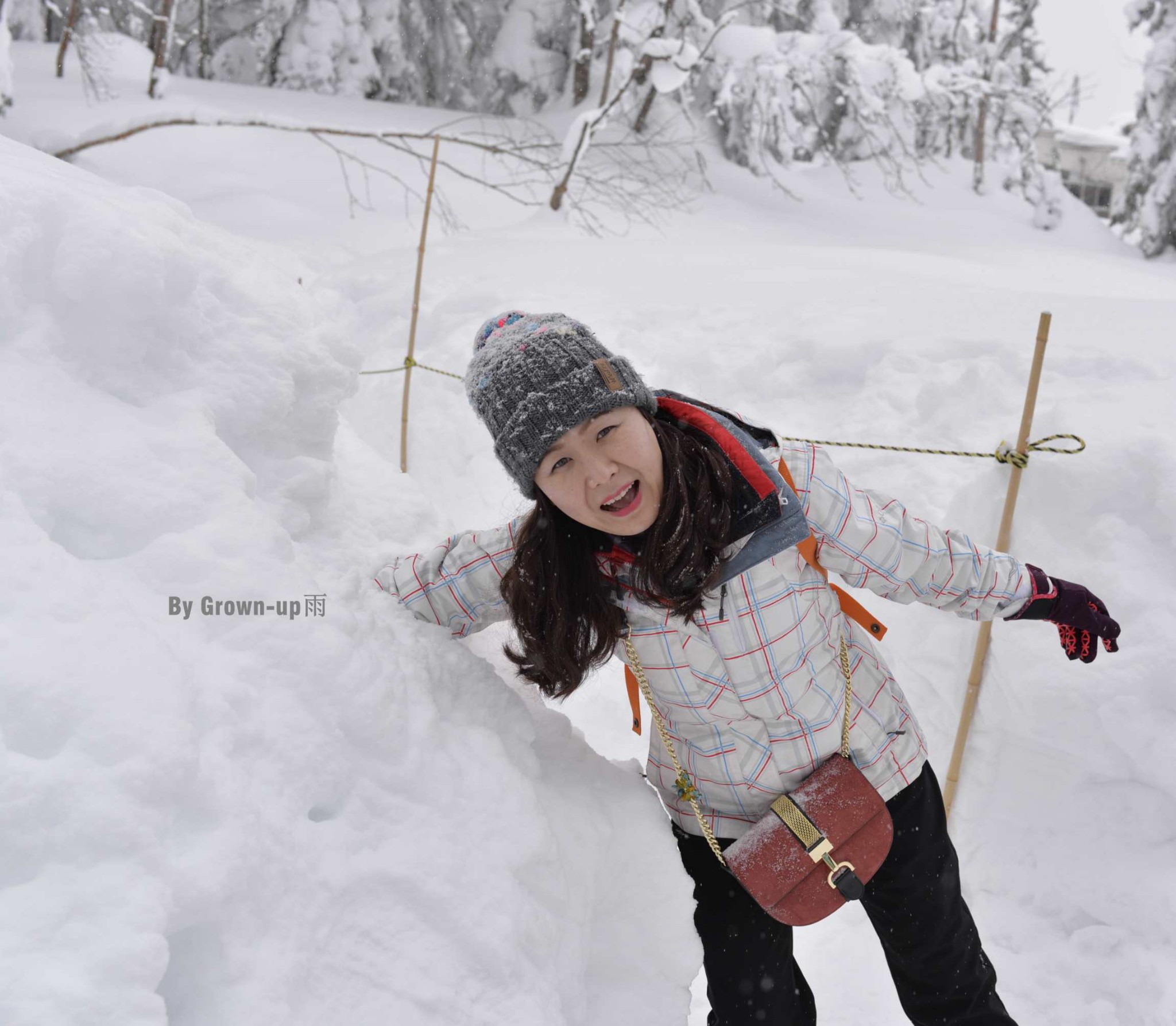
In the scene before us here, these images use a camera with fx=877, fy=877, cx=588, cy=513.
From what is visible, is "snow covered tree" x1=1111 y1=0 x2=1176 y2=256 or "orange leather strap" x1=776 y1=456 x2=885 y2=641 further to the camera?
"snow covered tree" x1=1111 y1=0 x2=1176 y2=256

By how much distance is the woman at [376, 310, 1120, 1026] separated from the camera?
1379mm

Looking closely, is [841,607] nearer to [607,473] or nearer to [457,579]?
[607,473]

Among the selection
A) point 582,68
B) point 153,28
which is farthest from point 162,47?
point 582,68

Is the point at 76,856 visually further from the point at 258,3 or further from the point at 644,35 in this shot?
the point at 258,3

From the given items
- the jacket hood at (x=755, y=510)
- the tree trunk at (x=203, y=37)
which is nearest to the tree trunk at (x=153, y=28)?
the tree trunk at (x=203, y=37)

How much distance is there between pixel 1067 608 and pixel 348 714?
1.30 m

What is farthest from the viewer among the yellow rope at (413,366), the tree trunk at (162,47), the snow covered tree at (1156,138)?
the snow covered tree at (1156,138)

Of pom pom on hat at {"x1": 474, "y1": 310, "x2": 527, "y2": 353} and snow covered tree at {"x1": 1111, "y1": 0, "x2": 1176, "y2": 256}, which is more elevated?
snow covered tree at {"x1": 1111, "y1": 0, "x2": 1176, "y2": 256}

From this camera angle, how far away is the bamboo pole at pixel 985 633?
7.75 ft

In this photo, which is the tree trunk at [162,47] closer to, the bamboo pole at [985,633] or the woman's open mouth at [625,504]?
the bamboo pole at [985,633]

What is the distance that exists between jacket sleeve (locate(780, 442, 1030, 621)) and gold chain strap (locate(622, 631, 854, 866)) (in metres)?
0.16

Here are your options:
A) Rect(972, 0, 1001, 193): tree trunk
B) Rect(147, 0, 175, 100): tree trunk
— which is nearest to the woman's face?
Rect(147, 0, 175, 100): tree trunk

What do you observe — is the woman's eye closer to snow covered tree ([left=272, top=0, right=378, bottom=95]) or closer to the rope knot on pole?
the rope knot on pole

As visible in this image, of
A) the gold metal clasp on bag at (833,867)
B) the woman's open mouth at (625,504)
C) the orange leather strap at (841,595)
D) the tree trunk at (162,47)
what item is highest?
the tree trunk at (162,47)
